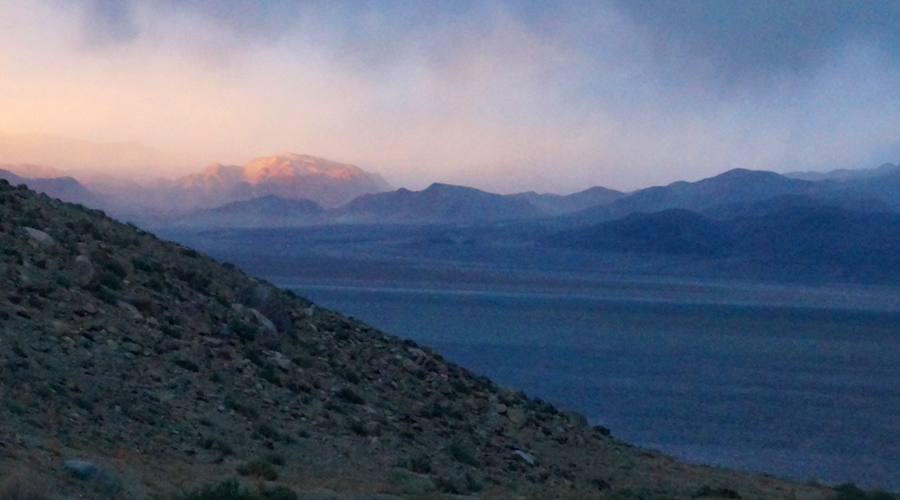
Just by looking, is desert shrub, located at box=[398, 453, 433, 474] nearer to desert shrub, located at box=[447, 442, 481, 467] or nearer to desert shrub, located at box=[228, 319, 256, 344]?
desert shrub, located at box=[447, 442, 481, 467]

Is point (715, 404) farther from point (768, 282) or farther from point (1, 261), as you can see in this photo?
point (768, 282)

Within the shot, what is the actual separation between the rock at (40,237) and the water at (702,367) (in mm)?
16877

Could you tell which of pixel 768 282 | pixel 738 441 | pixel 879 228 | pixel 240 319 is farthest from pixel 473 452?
pixel 879 228

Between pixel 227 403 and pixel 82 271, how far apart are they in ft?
12.5

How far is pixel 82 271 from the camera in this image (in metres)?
15.1

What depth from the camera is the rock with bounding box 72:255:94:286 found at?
583 inches

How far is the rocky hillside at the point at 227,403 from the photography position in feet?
32.8

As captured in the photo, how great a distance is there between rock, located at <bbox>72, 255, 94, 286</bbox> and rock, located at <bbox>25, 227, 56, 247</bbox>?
2.43 feet

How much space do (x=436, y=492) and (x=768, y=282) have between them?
431 feet

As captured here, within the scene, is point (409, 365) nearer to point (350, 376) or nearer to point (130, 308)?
point (350, 376)

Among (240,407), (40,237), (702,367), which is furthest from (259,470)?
(702,367)

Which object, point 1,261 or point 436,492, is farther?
point 1,261

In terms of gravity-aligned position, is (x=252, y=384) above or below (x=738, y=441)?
above

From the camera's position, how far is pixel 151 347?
45.0ft
